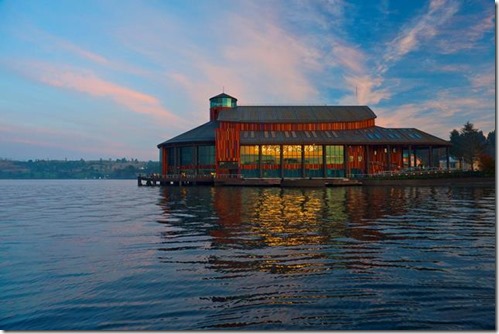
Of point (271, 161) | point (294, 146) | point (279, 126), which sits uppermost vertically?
point (279, 126)

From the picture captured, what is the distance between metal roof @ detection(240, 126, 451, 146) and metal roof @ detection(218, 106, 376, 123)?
148 inches

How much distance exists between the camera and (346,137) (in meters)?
94.7

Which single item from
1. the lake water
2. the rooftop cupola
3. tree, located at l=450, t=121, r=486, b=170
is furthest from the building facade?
the lake water

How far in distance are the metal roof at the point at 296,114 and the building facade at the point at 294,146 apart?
0.26 metres

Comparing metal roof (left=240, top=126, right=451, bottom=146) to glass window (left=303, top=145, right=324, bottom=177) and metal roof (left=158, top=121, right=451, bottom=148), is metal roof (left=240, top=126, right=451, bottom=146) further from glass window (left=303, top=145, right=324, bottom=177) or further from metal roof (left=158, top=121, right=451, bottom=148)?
glass window (left=303, top=145, right=324, bottom=177)

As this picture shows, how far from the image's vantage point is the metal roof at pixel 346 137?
301 feet

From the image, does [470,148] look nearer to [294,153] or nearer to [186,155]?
[294,153]

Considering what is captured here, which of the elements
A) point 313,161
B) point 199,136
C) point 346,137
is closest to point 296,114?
point 313,161

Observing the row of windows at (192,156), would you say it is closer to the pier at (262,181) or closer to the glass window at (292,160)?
the pier at (262,181)

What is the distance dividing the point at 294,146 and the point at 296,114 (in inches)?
521

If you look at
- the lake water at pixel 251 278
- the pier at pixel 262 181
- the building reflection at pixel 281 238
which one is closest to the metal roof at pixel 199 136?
the pier at pixel 262 181

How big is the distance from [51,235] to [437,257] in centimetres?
1904

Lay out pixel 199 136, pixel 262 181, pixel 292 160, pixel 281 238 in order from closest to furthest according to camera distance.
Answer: pixel 281 238, pixel 262 181, pixel 292 160, pixel 199 136

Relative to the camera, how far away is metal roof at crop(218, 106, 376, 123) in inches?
3967
